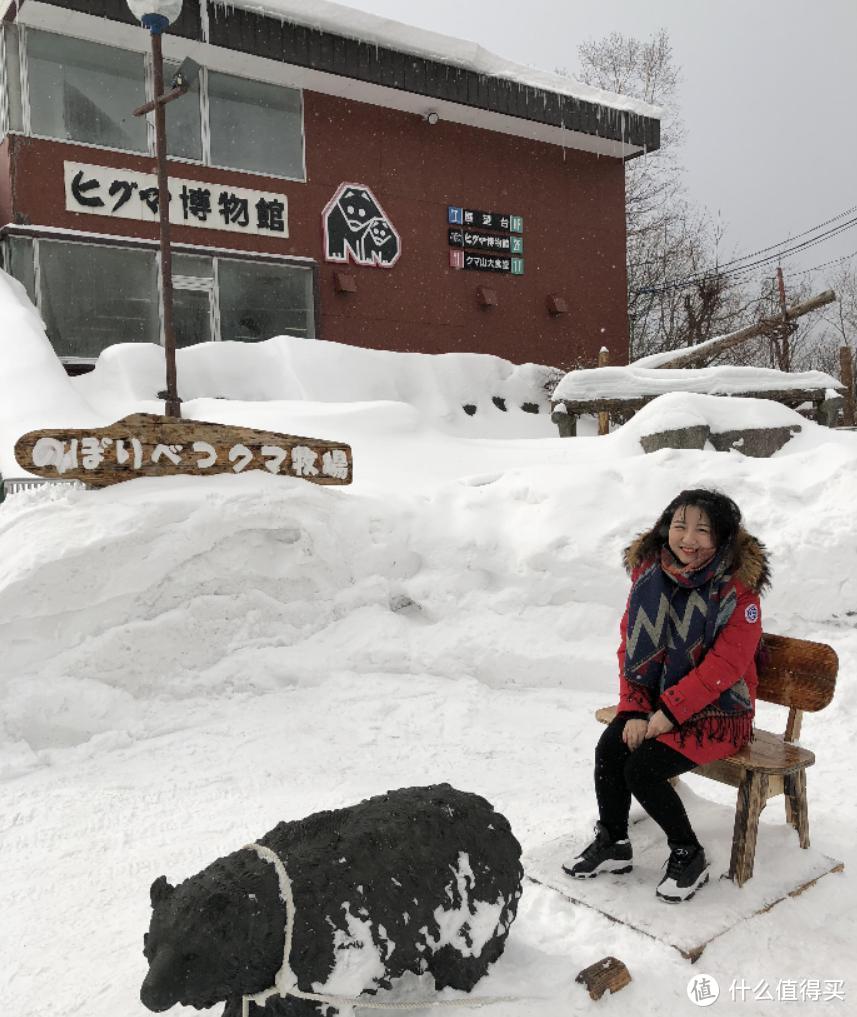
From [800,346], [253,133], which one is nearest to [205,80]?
[253,133]

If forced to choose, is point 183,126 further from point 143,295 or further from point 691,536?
point 691,536

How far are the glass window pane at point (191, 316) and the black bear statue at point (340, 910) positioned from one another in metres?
11.7

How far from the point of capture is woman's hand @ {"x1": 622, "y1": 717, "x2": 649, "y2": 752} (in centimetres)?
296

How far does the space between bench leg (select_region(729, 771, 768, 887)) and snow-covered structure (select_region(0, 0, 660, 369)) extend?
449 inches

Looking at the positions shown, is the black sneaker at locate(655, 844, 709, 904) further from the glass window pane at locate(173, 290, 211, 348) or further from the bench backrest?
the glass window pane at locate(173, 290, 211, 348)

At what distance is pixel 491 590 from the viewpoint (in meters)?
5.43

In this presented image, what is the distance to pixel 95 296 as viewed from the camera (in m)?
12.4

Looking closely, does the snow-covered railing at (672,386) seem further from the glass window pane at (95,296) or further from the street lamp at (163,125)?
the glass window pane at (95,296)

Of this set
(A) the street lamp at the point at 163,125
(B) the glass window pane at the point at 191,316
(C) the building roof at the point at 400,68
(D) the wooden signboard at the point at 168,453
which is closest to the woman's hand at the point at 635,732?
(D) the wooden signboard at the point at 168,453

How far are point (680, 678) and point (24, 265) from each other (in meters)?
11.6

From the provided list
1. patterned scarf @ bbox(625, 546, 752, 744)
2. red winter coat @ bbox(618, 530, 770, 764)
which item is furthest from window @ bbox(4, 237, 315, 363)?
red winter coat @ bbox(618, 530, 770, 764)

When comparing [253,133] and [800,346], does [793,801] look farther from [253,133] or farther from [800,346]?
[800,346]

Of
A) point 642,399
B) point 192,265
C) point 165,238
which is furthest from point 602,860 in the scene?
→ point 192,265

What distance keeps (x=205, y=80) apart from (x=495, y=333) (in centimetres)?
640
